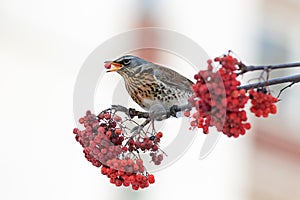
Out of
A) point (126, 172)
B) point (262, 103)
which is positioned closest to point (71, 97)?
point (126, 172)

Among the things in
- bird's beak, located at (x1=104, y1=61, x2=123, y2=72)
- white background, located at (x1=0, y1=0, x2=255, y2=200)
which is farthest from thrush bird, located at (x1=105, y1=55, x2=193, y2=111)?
white background, located at (x1=0, y1=0, x2=255, y2=200)

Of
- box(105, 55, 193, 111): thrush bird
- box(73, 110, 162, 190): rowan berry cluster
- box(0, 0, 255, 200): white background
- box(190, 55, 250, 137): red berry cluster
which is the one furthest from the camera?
box(0, 0, 255, 200): white background

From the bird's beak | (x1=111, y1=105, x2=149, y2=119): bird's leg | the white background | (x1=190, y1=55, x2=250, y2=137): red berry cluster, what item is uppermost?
the white background

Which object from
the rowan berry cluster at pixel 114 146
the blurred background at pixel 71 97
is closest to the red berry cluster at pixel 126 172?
the rowan berry cluster at pixel 114 146

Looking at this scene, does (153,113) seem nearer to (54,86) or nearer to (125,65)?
(125,65)

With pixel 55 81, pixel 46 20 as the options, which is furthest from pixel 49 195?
pixel 46 20

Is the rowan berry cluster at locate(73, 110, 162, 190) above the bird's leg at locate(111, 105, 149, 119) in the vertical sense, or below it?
below

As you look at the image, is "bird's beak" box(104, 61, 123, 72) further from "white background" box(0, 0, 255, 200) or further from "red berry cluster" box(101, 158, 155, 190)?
"white background" box(0, 0, 255, 200)
